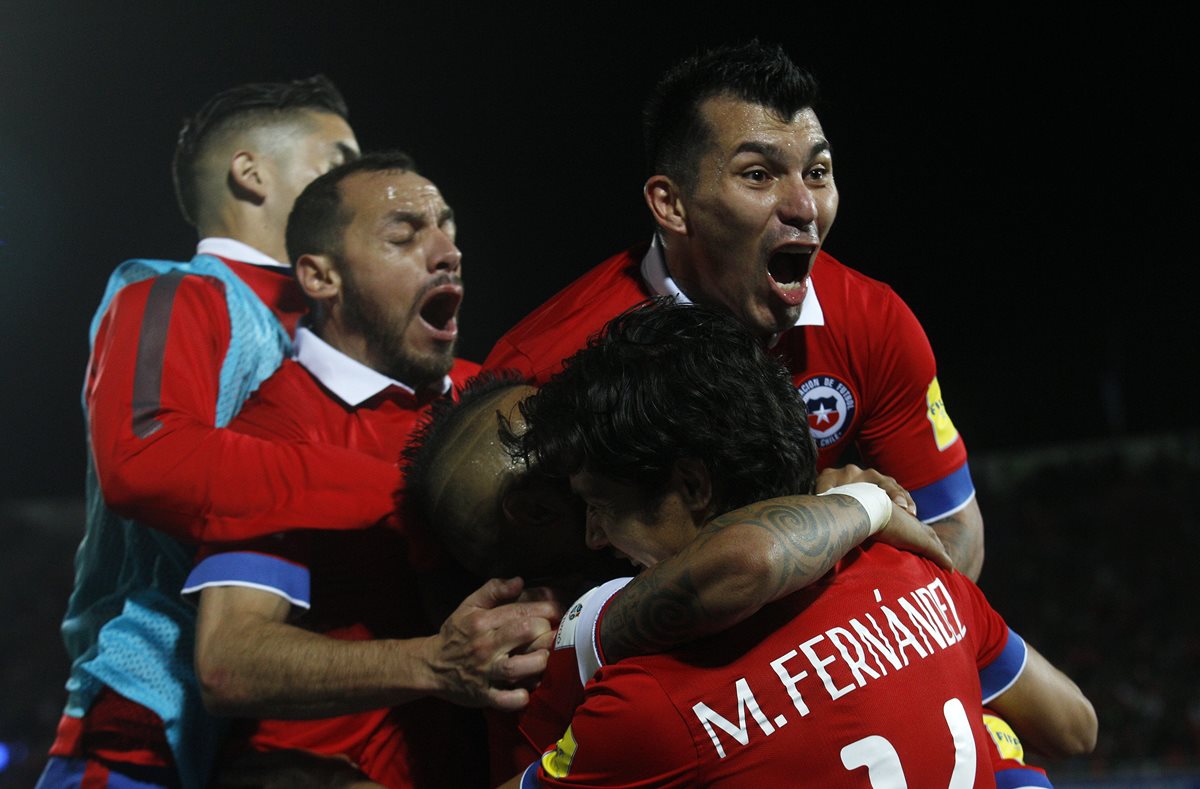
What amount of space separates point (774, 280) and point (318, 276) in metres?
1.10

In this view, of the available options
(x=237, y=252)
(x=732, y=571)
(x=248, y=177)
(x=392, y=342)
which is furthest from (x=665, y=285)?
(x=248, y=177)

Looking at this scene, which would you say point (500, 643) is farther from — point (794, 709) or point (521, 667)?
point (794, 709)

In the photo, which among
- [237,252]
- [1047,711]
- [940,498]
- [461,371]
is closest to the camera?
[1047,711]

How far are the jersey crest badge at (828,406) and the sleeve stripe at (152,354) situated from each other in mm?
1265

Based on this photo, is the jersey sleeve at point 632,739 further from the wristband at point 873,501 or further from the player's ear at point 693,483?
the wristband at point 873,501

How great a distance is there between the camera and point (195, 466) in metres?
2.23

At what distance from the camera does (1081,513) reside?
13844 millimetres

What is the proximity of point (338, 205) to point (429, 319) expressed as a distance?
1.12 ft

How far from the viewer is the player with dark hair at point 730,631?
140cm

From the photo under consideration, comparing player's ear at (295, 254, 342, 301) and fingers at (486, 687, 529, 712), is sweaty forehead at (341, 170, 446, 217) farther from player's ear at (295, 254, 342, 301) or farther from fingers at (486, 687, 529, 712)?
fingers at (486, 687, 529, 712)

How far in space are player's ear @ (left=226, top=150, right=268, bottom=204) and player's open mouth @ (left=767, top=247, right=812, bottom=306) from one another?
151cm

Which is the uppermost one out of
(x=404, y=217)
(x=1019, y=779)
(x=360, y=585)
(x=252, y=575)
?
(x=404, y=217)

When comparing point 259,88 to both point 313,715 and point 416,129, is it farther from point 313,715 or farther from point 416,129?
point 313,715

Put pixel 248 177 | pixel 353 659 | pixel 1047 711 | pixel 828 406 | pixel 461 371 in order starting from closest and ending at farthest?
1. pixel 1047 711
2. pixel 353 659
3. pixel 828 406
4. pixel 461 371
5. pixel 248 177
